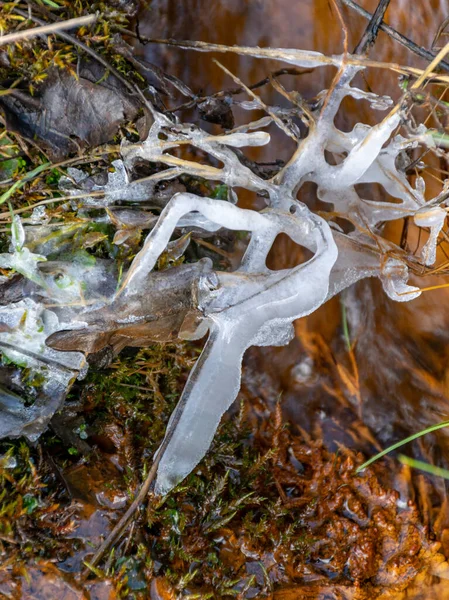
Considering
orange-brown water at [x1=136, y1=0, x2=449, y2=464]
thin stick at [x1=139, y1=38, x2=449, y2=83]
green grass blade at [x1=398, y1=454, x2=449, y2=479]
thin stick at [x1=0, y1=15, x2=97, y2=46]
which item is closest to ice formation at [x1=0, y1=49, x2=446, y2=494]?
thin stick at [x1=139, y1=38, x2=449, y2=83]

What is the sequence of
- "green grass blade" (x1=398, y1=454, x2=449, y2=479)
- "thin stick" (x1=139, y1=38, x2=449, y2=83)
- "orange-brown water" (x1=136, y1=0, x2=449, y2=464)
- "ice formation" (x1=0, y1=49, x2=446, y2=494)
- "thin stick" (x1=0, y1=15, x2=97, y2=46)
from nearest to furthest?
"thin stick" (x1=0, y1=15, x2=97, y2=46), "ice formation" (x1=0, y1=49, x2=446, y2=494), "thin stick" (x1=139, y1=38, x2=449, y2=83), "orange-brown water" (x1=136, y1=0, x2=449, y2=464), "green grass blade" (x1=398, y1=454, x2=449, y2=479)

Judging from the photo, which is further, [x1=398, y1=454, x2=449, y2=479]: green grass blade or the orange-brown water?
[x1=398, y1=454, x2=449, y2=479]: green grass blade

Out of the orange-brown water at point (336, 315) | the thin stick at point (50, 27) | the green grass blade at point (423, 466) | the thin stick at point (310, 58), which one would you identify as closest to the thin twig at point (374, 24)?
the thin stick at point (310, 58)

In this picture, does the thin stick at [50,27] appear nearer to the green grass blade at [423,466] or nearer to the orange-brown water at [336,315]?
the orange-brown water at [336,315]

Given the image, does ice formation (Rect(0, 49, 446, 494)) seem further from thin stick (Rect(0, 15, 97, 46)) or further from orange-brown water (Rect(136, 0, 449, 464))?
thin stick (Rect(0, 15, 97, 46))

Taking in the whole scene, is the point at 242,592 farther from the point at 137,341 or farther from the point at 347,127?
the point at 347,127

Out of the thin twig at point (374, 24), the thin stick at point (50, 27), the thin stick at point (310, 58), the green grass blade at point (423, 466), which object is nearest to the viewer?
the thin stick at point (50, 27)

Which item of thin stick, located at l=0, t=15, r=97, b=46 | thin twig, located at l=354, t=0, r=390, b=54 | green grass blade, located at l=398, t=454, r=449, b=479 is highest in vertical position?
thin stick, located at l=0, t=15, r=97, b=46

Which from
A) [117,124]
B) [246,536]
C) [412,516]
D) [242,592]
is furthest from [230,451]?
[117,124]

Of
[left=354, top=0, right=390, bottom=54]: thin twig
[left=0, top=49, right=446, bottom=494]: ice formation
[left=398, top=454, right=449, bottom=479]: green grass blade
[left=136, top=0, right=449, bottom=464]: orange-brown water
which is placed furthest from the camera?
[left=398, top=454, right=449, bottom=479]: green grass blade
